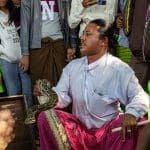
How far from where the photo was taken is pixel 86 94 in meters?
4.17

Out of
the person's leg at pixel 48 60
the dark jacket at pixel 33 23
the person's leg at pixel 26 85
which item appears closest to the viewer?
the dark jacket at pixel 33 23

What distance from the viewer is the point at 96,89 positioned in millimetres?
4156

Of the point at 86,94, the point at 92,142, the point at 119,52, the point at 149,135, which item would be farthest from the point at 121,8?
the point at 149,135

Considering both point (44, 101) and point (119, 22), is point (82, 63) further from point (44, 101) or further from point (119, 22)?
point (119, 22)

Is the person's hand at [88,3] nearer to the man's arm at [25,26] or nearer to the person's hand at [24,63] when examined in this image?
the man's arm at [25,26]

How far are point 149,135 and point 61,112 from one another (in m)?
0.90

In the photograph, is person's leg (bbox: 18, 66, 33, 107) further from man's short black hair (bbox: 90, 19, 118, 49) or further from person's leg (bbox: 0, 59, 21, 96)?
man's short black hair (bbox: 90, 19, 118, 49)

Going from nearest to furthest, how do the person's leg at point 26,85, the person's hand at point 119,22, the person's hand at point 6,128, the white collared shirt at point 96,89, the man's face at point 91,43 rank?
the white collared shirt at point 96,89 → the man's face at point 91,43 → the person's hand at point 6,128 → the person's hand at point 119,22 → the person's leg at point 26,85

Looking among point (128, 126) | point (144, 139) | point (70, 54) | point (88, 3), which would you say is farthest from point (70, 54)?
point (144, 139)

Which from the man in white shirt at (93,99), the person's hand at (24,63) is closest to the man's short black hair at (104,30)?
the man in white shirt at (93,99)

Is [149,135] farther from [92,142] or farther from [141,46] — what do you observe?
[141,46]

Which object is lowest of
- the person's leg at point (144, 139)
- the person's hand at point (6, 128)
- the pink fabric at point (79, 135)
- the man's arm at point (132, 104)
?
the person's hand at point (6, 128)

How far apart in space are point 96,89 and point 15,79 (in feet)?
5.24

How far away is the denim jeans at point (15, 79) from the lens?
215 inches
